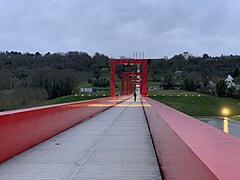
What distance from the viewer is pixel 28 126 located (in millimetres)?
10062

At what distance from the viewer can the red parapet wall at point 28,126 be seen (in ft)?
27.6

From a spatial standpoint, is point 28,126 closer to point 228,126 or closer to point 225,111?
point 228,126

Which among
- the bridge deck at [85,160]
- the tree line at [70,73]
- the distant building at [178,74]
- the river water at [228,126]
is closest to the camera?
the bridge deck at [85,160]

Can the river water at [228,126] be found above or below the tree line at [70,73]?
below

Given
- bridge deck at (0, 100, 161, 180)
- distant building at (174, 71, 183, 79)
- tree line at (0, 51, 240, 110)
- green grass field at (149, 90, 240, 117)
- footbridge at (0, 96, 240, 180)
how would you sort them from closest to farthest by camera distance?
1. footbridge at (0, 96, 240, 180)
2. bridge deck at (0, 100, 161, 180)
3. green grass field at (149, 90, 240, 117)
4. tree line at (0, 51, 240, 110)
5. distant building at (174, 71, 183, 79)

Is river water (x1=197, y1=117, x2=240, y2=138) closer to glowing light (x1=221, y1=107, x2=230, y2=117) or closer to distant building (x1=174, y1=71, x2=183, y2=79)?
glowing light (x1=221, y1=107, x2=230, y2=117)

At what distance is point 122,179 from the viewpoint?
6695 mm

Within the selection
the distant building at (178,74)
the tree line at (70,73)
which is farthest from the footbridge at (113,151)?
the distant building at (178,74)

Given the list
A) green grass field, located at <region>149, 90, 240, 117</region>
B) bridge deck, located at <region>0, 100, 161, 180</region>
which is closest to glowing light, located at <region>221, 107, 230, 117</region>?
green grass field, located at <region>149, 90, 240, 117</region>

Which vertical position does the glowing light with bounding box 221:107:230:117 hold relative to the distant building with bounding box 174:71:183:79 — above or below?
below

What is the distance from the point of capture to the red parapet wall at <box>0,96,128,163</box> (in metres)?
8.41

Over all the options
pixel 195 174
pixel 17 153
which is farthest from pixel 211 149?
pixel 17 153

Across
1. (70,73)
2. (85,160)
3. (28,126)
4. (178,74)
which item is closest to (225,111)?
(70,73)

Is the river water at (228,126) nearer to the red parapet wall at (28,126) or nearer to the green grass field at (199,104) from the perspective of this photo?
the red parapet wall at (28,126)
